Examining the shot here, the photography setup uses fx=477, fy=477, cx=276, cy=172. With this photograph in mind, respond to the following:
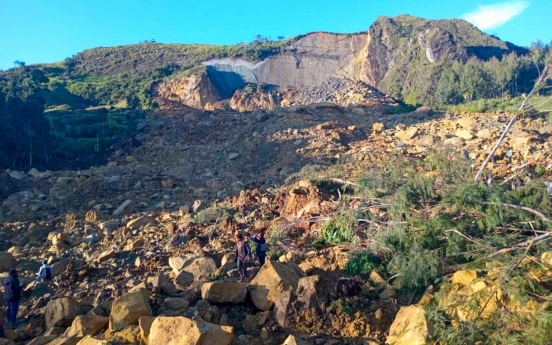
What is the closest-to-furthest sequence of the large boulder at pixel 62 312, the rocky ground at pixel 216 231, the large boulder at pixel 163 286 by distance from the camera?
the rocky ground at pixel 216 231 → the large boulder at pixel 62 312 → the large boulder at pixel 163 286

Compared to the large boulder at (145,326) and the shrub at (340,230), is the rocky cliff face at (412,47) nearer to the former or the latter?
the shrub at (340,230)

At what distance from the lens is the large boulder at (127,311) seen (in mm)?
4035

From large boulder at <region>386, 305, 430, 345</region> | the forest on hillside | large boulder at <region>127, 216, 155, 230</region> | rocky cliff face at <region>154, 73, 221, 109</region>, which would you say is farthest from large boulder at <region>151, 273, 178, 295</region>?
rocky cliff face at <region>154, 73, 221, 109</region>

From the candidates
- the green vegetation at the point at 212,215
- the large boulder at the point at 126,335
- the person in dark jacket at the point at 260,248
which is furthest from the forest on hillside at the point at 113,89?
the large boulder at the point at 126,335

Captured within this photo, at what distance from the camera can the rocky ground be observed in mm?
4227

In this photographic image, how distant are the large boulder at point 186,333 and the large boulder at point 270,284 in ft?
3.01

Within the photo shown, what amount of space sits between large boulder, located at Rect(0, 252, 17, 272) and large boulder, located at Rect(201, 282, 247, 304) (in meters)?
4.35

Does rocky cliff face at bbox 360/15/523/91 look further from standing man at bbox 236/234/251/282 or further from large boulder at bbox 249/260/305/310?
large boulder at bbox 249/260/305/310

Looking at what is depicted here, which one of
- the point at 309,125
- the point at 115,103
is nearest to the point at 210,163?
the point at 309,125

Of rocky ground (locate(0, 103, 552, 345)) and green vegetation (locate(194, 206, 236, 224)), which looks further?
green vegetation (locate(194, 206, 236, 224))

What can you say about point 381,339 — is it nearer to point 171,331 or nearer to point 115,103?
point 171,331

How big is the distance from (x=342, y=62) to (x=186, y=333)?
1420 inches

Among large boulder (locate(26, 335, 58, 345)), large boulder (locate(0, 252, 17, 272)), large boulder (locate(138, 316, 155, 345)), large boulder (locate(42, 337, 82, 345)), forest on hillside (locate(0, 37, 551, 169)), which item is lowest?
large boulder (locate(0, 252, 17, 272))

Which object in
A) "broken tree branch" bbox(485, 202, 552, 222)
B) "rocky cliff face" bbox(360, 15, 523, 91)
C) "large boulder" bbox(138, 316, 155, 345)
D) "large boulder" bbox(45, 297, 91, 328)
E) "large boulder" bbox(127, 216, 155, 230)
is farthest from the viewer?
"rocky cliff face" bbox(360, 15, 523, 91)
